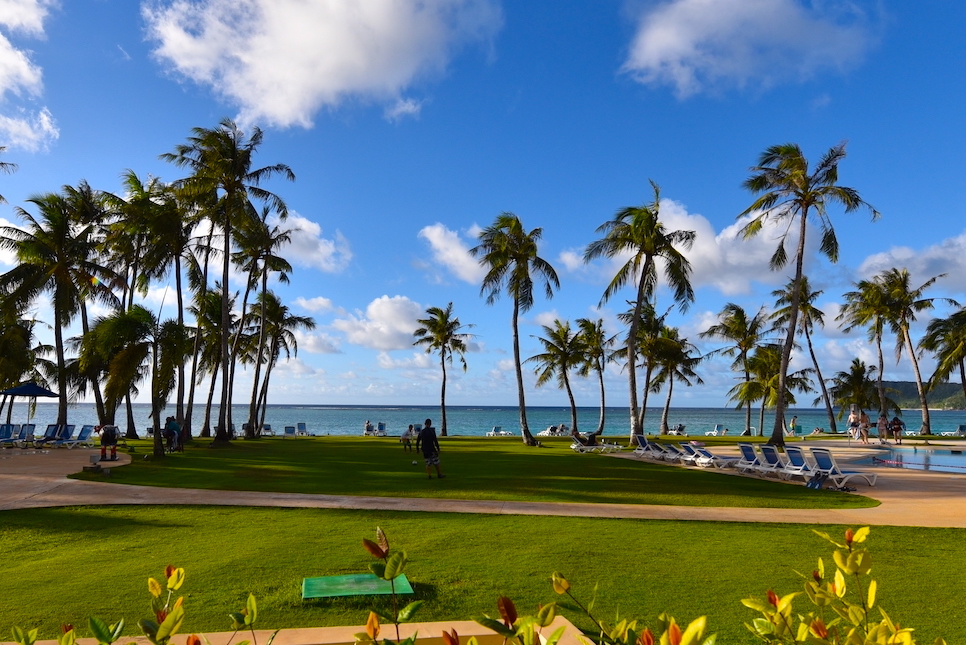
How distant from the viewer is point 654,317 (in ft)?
131

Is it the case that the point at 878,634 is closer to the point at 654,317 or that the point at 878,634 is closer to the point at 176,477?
the point at 176,477

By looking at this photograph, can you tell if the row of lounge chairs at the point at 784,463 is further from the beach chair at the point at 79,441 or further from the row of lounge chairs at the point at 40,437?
the row of lounge chairs at the point at 40,437

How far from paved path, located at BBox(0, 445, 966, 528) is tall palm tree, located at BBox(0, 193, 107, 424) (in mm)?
14991

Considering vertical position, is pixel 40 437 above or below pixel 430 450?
below

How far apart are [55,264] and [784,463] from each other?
93.2ft

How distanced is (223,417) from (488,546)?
2264cm

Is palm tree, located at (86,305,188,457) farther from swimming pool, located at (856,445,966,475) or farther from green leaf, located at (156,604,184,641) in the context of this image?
swimming pool, located at (856,445,966,475)

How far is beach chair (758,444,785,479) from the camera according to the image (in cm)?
1630

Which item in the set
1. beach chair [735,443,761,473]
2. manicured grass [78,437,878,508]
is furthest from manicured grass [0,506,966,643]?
beach chair [735,443,761,473]

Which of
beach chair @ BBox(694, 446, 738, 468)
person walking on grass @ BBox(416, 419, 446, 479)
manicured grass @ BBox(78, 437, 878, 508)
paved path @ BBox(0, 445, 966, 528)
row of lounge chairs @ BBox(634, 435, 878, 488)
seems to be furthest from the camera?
beach chair @ BBox(694, 446, 738, 468)

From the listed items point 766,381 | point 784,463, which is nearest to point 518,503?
point 784,463

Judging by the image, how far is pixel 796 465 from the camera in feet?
53.2

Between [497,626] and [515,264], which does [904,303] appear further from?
[497,626]

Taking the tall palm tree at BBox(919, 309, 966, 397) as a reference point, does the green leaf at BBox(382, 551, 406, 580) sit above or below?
below
